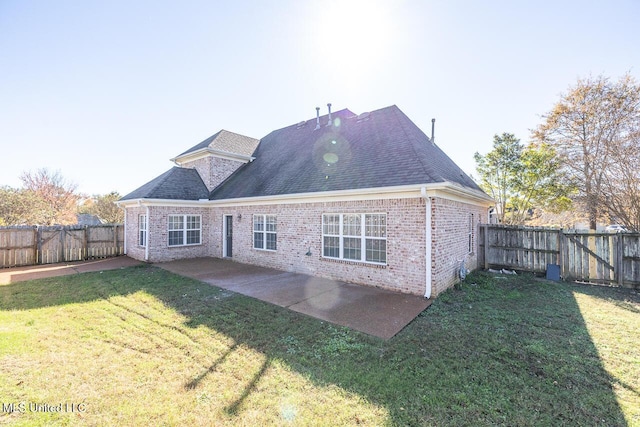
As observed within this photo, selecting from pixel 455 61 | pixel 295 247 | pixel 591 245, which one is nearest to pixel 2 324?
pixel 295 247

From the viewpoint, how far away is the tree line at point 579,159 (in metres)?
12.6

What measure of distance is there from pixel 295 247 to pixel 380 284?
3591mm

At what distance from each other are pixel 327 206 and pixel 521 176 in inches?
645

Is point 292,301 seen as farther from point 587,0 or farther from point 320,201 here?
point 587,0

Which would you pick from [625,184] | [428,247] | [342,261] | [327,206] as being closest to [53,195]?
[327,206]

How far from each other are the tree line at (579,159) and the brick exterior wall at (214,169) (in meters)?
17.8

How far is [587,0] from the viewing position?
7.54 meters

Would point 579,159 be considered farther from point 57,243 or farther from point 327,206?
point 57,243

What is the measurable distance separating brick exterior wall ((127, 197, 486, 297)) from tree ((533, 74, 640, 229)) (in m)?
7.41

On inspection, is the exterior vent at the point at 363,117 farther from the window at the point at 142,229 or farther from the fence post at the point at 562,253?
the window at the point at 142,229

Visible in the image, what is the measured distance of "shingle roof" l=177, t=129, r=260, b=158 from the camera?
15.5 meters

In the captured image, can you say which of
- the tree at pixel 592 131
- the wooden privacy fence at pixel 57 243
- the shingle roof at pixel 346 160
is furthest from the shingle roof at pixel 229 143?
the tree at pixel 592 131

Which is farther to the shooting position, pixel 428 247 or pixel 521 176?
pixel 521 176

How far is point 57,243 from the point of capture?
42.3ft
